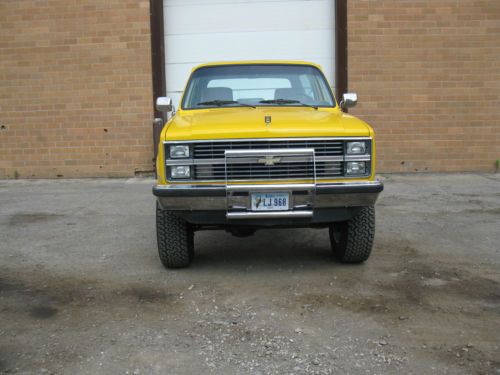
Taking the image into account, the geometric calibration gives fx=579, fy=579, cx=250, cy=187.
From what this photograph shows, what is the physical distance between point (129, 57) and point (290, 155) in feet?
24.2

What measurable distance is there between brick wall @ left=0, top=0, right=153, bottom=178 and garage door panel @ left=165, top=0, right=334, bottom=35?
853mm

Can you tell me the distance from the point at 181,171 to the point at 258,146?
0.65m

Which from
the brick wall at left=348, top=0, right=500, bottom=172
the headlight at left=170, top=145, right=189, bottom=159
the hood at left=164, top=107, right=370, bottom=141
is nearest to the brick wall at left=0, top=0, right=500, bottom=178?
the brick wall at left=348, top=0, right=500, bottom=172

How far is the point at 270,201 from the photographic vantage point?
458cm

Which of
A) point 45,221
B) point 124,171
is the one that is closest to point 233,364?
point 45,221

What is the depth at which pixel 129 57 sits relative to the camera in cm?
1112

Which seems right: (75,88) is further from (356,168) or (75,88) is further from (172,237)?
(356,168)

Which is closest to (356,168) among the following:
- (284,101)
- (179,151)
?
(284,101)

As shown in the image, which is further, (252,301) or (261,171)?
(261,171)

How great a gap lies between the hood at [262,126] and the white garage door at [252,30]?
20.2 feet

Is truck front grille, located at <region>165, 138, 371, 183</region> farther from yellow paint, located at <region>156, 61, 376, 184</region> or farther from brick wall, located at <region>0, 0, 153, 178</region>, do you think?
brick wall, located at <region>0, 0, 153, 178</region>

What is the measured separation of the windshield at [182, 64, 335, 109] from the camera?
18.8ft

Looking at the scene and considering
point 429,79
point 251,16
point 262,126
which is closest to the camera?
point 262,126

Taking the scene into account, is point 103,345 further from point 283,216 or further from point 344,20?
point 344,20
